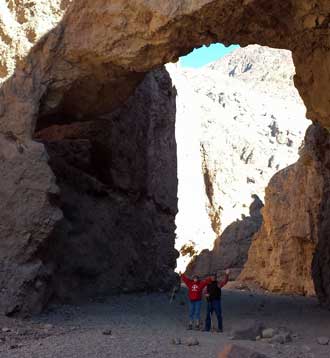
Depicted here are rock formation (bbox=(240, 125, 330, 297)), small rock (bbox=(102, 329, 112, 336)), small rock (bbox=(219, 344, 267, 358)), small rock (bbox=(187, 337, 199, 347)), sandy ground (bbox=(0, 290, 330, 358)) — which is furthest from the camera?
rock formation (bbox=(240, 125, 330, 297))

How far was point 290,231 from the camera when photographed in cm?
2323

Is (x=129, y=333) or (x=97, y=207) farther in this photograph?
(x=97, y=207)

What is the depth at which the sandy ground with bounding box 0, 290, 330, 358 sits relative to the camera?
239 inches

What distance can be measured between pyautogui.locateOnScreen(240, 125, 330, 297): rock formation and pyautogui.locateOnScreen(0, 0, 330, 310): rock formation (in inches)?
307

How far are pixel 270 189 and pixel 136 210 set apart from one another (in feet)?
42.3

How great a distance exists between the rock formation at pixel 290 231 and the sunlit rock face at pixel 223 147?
489cm

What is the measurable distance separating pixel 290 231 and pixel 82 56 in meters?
16.1

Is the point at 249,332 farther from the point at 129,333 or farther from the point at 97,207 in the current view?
the point at 97,207

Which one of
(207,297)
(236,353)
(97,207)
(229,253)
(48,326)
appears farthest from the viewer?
(229,253)

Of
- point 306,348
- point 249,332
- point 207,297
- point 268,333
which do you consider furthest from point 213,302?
point 306,348

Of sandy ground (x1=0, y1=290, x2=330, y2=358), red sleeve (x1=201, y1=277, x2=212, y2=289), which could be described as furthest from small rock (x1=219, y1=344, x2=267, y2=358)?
red sleeve (x1=201, y1=277, x2=212, y2=289)

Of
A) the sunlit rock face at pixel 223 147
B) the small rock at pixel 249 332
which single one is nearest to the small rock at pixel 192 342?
the small rock at pixel 249 332

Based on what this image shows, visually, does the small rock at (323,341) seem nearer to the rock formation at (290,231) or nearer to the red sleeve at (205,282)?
the red sleeve at (205,282)

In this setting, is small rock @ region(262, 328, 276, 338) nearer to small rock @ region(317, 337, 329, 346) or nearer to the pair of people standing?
small rock @ region(317, 337, 329, 346)
